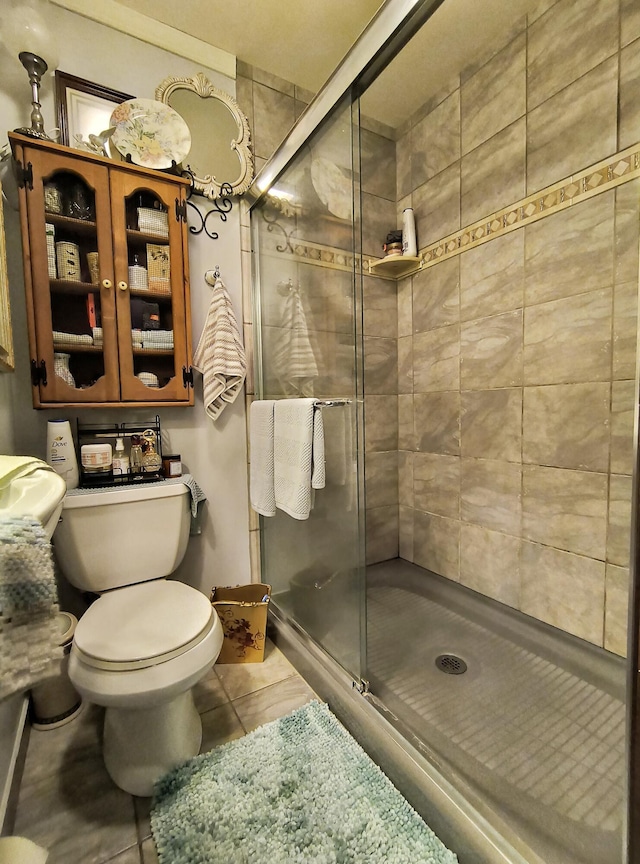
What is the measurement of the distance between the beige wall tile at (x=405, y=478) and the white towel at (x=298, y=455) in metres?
1.03

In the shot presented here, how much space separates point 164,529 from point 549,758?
51.3 inches

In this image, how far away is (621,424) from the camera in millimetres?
1289

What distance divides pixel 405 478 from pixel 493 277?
1.12 meters

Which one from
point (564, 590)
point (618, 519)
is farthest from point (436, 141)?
point (564, 590)

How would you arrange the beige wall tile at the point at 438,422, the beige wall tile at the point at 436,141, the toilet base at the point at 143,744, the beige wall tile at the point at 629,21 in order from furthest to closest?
the beige wall tile at the point at 438,422
the beige wall tile at the point at 436,141
the beige wall tile at the point at 629,21
the toilet base at the point at 143,744

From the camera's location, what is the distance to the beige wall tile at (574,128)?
126 cm

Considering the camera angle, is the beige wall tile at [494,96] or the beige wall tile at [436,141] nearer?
the beige wall tile at [494,96]

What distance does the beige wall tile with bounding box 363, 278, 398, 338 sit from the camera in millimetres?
2104

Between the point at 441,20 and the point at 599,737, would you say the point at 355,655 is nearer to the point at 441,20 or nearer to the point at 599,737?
the point at 599,737

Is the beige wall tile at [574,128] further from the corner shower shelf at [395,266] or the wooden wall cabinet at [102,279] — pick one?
the wooden wall cabinet at [102,279]

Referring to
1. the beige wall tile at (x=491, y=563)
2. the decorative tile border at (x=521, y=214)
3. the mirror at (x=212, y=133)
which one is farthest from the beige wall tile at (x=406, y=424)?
the mirror at (x=212, y=133)

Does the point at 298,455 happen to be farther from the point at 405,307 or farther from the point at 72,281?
the point at 405,307

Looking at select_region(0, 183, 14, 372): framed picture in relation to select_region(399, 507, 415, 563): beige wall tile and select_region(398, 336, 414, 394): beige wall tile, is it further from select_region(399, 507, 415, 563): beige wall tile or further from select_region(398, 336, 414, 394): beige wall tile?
select_region(399, 507, 415, 563): beige wall tile

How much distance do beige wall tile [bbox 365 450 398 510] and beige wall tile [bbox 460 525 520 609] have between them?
→ 47 centimetres
